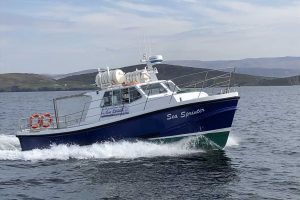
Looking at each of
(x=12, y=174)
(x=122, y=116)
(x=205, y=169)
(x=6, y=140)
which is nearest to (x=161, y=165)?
(x=205, y=169)

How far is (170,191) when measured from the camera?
571 inches

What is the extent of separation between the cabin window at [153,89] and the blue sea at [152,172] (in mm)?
2461

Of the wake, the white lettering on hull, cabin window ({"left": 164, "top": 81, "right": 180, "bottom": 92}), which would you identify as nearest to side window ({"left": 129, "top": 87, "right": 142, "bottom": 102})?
cabin window ({"left": 164, "top": 81, "right": 180, "bottom": 92})

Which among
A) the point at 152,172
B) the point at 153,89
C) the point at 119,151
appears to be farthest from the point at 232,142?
the point at 152,172

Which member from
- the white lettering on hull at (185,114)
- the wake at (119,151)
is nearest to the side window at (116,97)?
the wake at (119,151)

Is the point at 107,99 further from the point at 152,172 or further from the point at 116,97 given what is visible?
the point at 152,172

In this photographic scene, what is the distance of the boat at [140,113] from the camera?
19.5 m

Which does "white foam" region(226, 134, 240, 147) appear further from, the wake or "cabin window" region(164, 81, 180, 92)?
"cabin window" region(164, 81, 180, 92)

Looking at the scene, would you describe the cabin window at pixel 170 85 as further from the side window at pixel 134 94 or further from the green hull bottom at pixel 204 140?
the green hull bottom at pixel 204 140

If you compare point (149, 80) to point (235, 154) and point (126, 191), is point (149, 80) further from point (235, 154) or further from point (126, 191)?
point (126, 191)

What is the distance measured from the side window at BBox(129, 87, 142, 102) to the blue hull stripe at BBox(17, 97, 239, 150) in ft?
4.08

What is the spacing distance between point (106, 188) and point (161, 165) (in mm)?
3583

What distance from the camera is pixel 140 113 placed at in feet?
64.4

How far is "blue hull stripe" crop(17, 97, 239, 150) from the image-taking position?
1939 centimetres
